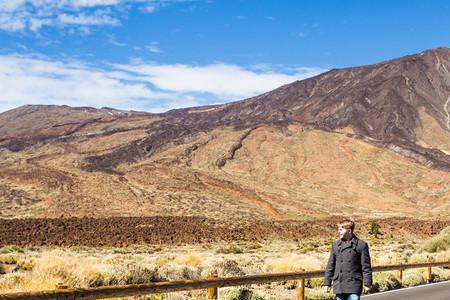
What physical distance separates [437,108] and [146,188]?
322ft

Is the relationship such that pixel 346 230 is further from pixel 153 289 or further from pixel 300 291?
pixel 300 291

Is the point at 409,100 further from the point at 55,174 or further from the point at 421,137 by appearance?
the point at 55,174

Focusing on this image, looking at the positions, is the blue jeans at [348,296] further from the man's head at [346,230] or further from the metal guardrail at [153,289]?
the metal guardrail at [153,289]

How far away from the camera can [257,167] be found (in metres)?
89.5

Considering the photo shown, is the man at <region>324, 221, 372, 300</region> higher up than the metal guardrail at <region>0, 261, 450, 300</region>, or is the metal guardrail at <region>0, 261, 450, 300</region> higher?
the man at <region>324, 221, 372, 300</region>

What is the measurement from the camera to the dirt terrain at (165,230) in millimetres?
42094

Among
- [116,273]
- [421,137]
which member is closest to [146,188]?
[116,273]

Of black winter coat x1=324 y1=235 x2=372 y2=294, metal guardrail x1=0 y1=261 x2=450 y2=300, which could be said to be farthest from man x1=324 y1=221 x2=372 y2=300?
metal guardrail x1=0 y1=261 x2=450 y2=300

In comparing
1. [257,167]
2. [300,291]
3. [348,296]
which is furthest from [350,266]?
[257,167]

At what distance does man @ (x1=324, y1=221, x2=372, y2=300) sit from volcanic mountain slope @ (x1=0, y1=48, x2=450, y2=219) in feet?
181

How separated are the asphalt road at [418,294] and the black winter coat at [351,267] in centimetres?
630

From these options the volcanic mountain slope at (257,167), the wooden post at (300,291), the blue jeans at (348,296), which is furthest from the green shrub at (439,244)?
the volcanic mountain slope at (257,167)

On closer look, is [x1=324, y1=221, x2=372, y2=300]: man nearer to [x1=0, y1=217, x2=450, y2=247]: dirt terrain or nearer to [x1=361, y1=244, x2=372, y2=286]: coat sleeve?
[x1=361, y1=244, x2=372, y2=286]: coat sleeve

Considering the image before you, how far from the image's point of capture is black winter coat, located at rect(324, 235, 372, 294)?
25.5 ft
